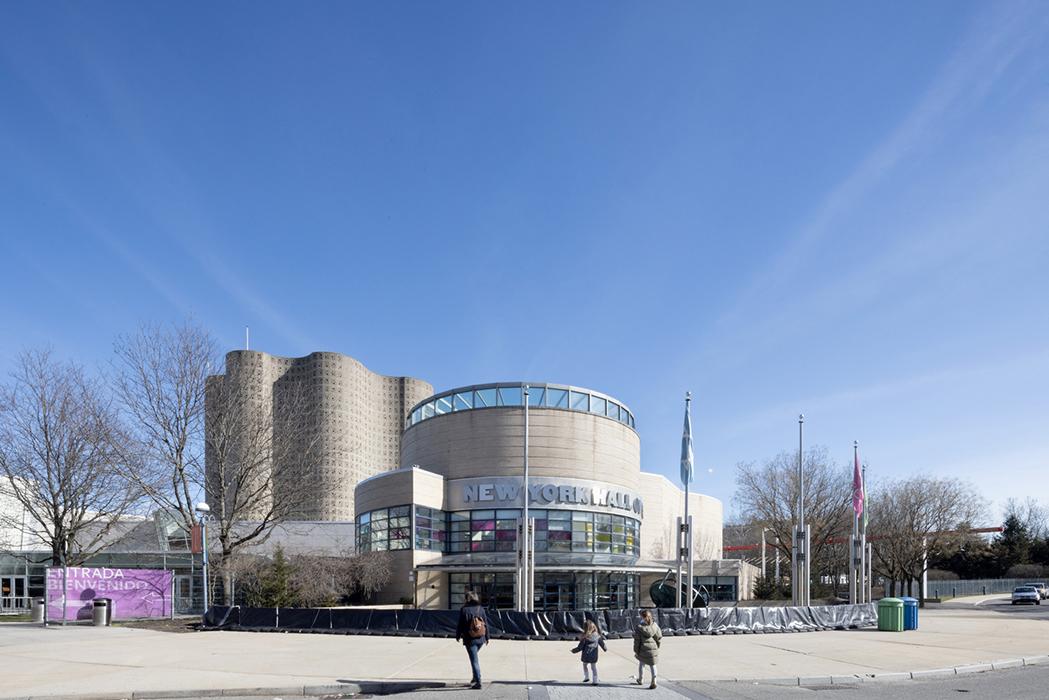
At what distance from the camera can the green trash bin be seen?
30.9m

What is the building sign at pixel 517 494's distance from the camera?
172ft

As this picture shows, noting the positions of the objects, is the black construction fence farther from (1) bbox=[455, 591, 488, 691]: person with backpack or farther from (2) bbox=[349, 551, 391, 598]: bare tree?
(2) bbox=[349, 551, 391, 598]: bare tree

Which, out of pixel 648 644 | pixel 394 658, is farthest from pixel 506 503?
pixel 648 644

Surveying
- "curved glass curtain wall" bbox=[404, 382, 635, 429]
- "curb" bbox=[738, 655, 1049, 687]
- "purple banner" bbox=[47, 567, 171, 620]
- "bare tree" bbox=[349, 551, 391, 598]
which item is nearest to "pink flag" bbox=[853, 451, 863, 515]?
"curved glass curtain wall" bbox=[404, 382, 635, 429]

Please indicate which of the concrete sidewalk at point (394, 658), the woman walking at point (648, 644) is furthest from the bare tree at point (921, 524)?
the woman walking at point (648, 644)

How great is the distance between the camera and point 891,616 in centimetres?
3103

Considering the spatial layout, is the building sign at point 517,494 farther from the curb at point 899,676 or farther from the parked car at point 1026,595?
the curb at point 899,676

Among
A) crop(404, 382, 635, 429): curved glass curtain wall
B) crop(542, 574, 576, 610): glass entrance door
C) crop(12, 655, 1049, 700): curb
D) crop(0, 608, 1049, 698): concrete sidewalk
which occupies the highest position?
crop(404, 382, 635, 429): curved glass curtain wall

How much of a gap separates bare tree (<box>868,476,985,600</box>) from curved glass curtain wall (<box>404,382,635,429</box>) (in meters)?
28.5

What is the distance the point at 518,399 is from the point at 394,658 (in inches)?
1317

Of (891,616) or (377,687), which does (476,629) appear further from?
(891,616)

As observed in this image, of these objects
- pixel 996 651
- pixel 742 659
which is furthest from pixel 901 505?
pixel 742 659

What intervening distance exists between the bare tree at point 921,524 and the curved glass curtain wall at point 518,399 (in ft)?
93.6

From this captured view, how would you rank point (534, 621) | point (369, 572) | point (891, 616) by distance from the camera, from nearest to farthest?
point (534, 621), point (891, 616), point (369, 572)
